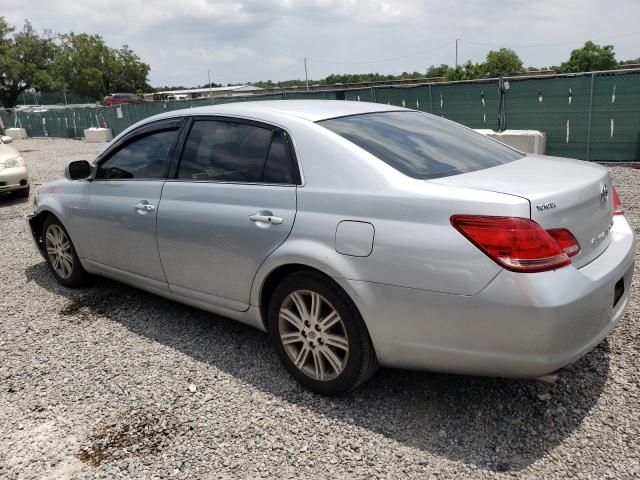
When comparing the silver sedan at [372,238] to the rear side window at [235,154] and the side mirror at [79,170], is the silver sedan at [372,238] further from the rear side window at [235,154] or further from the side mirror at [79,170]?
the side mirror at [79,170]

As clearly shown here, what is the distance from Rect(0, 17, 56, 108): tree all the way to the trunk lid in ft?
204

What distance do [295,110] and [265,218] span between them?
0.75 meters

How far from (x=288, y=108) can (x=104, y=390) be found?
2.06 metres

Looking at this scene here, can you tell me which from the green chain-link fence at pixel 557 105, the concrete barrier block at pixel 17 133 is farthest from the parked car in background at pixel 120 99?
the green chain-link fence at pixel 557 105

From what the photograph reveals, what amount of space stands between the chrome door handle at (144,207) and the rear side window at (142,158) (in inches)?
8.3

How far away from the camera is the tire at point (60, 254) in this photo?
4703 millimetres

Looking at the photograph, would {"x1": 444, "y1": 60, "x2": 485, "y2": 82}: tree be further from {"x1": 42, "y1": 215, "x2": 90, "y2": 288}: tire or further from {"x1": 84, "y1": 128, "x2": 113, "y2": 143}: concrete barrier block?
{"x1": 42, "y1": 215, "x2": 90, "y2": 288}: tire

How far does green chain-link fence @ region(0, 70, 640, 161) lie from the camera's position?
963 cm

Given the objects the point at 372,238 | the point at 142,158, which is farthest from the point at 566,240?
the point at 142,158

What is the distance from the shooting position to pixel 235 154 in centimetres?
331

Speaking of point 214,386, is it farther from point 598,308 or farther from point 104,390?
point 598,308

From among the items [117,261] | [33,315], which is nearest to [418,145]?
[117,261]

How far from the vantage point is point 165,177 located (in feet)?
12.1

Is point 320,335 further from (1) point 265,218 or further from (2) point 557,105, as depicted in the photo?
(2) point 557,105
